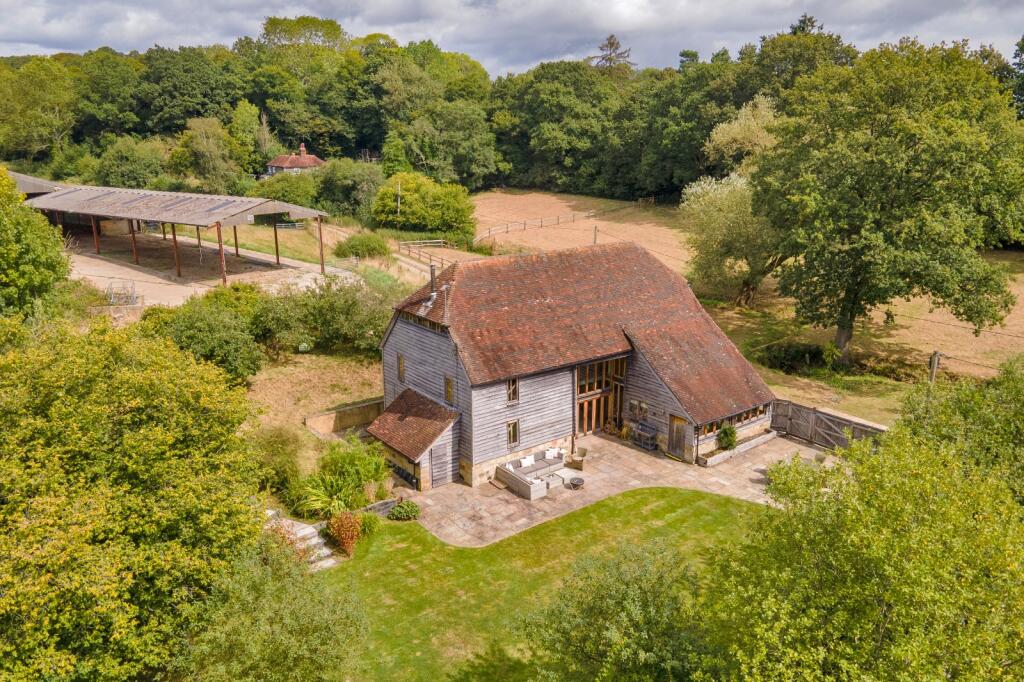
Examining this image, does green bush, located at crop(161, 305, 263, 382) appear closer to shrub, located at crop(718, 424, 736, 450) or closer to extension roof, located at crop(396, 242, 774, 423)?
extension roof, located at crop(396, 242, 774, 423)

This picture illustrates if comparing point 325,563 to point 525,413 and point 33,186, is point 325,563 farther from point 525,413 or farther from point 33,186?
point 33,186

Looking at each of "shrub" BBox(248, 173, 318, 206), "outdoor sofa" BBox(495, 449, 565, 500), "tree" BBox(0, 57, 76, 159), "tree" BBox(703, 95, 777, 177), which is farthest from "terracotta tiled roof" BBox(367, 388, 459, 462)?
"tree" BBox(0, 57, 76, 159)

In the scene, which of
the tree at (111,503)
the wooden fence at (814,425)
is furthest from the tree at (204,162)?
the wooden fence at (814,425)

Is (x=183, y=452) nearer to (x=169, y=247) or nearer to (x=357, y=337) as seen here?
(x=357, y=337)

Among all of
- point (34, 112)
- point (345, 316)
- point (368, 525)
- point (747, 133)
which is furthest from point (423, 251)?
point (34, 112)

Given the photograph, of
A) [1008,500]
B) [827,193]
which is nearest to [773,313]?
[827,193]

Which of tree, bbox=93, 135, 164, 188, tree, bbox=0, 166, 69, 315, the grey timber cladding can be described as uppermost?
tree, bbox=93, 135, 164, 188

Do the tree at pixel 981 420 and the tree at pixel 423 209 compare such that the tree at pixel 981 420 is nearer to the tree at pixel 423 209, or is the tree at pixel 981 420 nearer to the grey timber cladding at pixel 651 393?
the grey timber cladding at pixel 651 393
